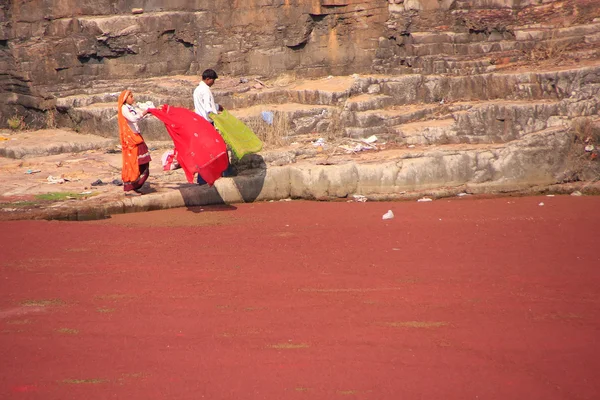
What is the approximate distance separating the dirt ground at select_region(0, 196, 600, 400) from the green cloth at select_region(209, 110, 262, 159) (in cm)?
108

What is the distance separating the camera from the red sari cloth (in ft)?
28.1

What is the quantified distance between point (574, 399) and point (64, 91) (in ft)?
37.0

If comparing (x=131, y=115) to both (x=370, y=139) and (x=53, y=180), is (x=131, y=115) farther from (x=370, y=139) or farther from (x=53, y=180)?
(x=370, y=139)

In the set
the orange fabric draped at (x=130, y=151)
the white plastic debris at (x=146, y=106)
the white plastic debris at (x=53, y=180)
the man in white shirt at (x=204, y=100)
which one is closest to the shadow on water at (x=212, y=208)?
the orange fabric draped at (x=130, y=151)

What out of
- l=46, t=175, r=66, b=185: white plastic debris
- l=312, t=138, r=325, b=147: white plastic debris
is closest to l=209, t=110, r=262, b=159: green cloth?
l=312, t=138, r=325, b=147: white plastic debris

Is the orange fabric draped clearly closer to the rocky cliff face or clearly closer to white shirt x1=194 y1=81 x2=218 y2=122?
white shirt x1=194 y1=81 x2=218 y2=122

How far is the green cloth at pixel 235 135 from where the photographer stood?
9039 mm

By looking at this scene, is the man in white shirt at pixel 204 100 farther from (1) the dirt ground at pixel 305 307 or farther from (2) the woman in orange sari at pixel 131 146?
(1) the dirt ground at pixel 305 307

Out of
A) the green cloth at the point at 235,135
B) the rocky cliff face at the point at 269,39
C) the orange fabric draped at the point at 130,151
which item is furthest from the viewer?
the rocky cliff face at the point at 269,39

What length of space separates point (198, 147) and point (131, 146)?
855 mm

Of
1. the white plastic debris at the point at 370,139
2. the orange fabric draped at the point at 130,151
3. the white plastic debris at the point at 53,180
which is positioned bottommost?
the white plastic debris at the point at 53,180

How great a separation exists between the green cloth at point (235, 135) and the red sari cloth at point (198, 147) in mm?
279

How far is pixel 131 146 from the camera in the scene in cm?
890

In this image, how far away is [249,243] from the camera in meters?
7.27
